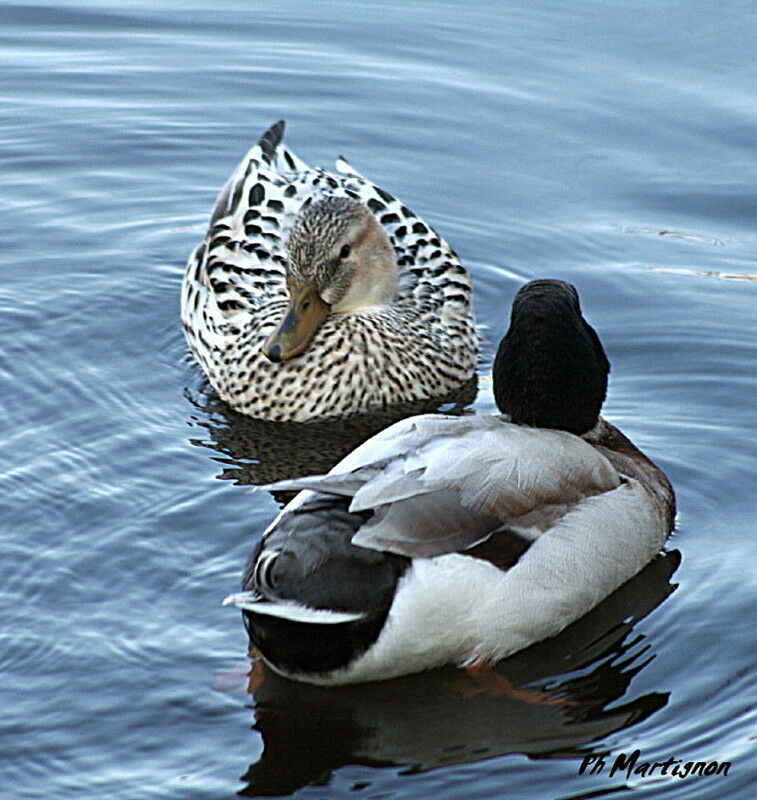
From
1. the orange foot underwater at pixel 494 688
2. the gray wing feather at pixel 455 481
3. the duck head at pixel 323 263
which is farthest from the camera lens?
the duck head at pixel 323 263

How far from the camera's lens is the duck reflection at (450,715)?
16.6ft

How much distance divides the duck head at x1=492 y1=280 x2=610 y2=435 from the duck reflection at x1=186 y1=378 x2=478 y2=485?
1245 millimetres

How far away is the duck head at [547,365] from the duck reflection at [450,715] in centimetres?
88

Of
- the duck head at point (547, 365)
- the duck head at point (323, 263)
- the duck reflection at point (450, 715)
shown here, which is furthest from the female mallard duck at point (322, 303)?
the duck reflection at point (450, 715)

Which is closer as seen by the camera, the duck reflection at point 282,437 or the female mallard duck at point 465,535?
the female mallard duck at point 465,535

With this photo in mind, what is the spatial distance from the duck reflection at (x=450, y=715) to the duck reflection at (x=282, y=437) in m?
1.68

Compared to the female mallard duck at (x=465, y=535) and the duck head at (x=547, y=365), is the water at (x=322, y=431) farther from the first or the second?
the duck head at (x=547, y=365)

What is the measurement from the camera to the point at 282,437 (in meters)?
7.46

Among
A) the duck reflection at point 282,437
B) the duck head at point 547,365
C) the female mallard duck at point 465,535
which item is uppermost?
the duck head at point 547,365

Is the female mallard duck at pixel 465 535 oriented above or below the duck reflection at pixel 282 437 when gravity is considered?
above

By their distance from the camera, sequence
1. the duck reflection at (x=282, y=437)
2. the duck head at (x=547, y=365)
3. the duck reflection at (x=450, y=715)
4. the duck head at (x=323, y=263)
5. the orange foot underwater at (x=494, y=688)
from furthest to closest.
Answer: the duck head at (x=323, y=263)
the duck reflection at (x=282, y=437)
the duck head at (x=547, y=365)
the orange foot underwater at (x=494, y=688)
the duck reflection at (x=450, y=715)

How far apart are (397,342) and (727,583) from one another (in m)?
2.35

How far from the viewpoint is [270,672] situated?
5457mm

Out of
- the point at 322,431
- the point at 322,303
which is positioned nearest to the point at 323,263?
the point at 322,303
